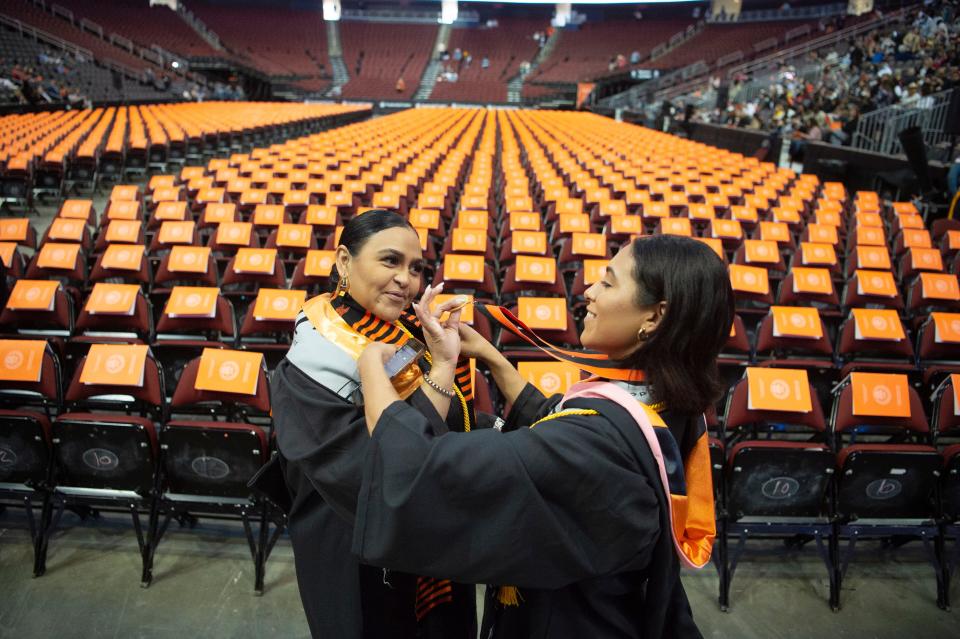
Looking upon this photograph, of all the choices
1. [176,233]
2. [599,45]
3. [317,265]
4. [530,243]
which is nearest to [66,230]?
[176,233]

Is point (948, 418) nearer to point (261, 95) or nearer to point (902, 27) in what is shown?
point (902, 27)

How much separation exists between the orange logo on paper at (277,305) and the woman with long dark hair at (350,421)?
8.80ft

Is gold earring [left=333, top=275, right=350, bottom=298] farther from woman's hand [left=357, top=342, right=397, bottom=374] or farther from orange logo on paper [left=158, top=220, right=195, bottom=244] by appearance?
orange logo on paper [left=158, top=220, right=195, bottom=244]

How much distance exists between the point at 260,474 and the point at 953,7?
22568 millimetres

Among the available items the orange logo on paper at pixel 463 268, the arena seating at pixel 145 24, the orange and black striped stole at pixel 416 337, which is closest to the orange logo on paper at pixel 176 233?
the orange logo on paper at pixel 463 268

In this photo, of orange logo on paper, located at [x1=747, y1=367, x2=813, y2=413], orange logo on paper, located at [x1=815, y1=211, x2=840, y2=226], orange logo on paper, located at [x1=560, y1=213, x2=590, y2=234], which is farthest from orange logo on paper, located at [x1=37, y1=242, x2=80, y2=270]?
orange logo on paper, located at [x1=815, y1=211, x2=840, y2=226]

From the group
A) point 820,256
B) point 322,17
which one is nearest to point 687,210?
point 820,256

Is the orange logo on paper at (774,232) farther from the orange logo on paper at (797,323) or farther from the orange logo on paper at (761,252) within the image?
the orange logo on paper at (797,323)

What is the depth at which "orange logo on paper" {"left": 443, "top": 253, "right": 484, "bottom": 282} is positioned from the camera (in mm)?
4699

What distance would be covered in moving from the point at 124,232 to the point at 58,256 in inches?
26.7

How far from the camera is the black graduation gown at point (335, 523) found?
38.4 inches

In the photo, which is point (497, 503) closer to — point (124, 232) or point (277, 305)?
point (277, 305)

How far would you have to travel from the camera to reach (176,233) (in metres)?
5.58

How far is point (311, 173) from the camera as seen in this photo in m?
8.93
